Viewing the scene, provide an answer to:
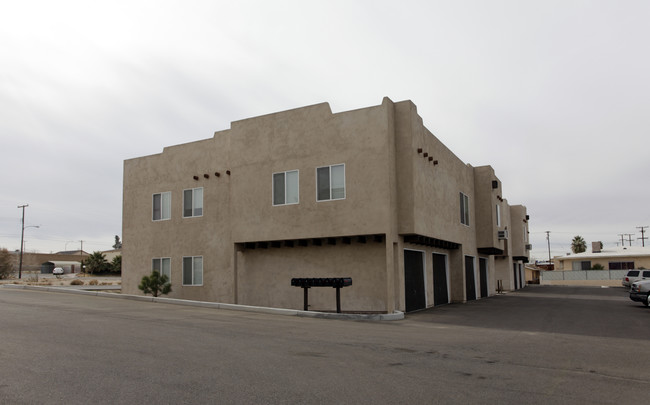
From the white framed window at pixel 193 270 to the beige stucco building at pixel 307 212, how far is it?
0.05 meters

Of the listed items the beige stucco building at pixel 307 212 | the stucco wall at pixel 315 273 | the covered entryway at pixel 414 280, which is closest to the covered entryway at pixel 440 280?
the beige stucco building at pixel 307 212

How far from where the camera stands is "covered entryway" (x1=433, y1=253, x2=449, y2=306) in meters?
24.8

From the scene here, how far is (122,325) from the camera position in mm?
13344

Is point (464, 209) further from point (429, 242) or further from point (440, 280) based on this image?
point (429, 242)

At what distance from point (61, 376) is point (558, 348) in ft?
31.9

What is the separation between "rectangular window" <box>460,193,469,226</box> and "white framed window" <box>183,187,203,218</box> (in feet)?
45.6

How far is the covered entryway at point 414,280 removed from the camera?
20797 millimetres

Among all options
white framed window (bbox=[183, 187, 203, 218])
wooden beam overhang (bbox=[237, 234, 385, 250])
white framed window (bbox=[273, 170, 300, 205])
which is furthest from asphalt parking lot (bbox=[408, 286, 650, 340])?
white framed window (bbox=[183, 187, 203, 218])

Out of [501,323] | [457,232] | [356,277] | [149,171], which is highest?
[149,171]

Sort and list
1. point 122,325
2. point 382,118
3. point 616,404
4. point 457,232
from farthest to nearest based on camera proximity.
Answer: point 457,232 → point 382,118 → point 122,325 → point 616,404

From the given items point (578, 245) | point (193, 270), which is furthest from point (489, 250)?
point (578, 245)

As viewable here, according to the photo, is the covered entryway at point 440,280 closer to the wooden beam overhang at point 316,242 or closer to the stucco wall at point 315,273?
the stucco wall at point 315,273

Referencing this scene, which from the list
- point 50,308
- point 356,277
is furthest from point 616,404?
point 50,308

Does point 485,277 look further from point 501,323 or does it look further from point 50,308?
→ point 50,308
